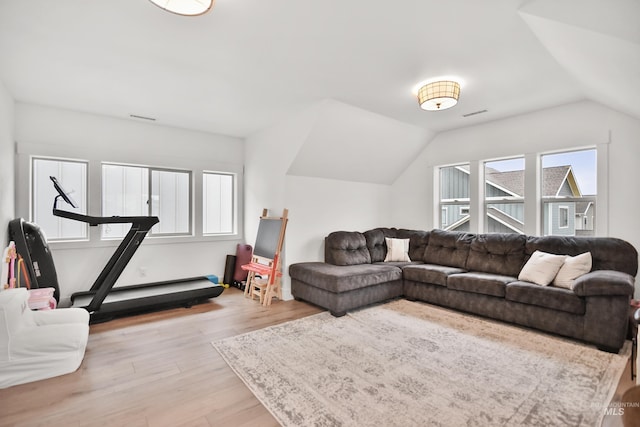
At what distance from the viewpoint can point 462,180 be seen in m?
4.99

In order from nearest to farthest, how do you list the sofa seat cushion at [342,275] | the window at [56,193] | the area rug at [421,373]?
the area rug at [421,373], the sofa seat cushion at [342,275], the window at [56,193]

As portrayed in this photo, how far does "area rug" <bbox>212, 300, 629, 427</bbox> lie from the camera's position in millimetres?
1857

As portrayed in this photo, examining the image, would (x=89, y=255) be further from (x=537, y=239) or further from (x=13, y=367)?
(x=537, y=239)

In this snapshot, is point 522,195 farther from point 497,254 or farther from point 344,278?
point 344,278

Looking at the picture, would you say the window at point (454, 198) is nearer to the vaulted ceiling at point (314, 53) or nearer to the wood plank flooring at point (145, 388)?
the vaulted ceiling at point (314, 53)

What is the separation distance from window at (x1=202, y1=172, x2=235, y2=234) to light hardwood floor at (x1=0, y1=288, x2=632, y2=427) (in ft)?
7.32

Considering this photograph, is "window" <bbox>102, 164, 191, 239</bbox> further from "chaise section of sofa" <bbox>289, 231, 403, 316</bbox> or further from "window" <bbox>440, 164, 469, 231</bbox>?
"window" <bbox>440, 164, 469, 231</bbox>

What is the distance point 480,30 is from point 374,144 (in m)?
2.52

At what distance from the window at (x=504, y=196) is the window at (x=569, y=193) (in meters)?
0.29

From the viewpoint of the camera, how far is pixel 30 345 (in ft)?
7.34

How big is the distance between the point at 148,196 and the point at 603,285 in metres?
5.63

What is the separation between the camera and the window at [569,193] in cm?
373

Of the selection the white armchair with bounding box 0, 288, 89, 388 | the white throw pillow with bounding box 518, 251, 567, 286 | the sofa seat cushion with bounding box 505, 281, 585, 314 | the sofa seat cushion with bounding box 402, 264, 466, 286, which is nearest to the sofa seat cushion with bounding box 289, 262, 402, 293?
the sofa seat cushion with bounding box 402, 264, 466, 286

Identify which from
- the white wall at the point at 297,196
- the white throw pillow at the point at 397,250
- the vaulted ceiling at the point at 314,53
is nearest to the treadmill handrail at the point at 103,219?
the vaulted ceiling at the point at 314,53
